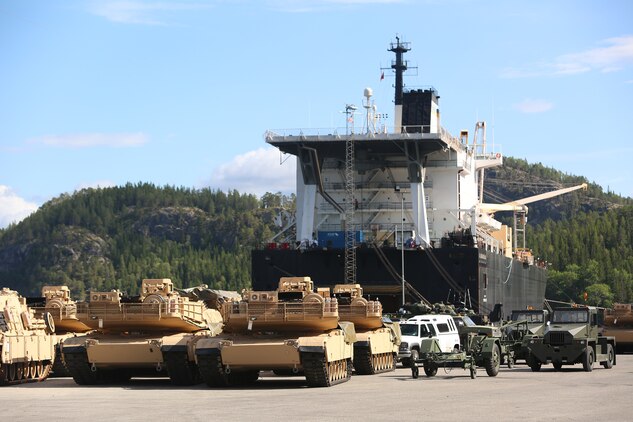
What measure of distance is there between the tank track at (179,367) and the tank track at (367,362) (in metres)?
6.02

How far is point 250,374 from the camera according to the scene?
3322 centimetres

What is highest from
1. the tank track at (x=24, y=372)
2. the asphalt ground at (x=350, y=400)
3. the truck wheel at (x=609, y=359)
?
the truck wheel at (x=609, y=359)

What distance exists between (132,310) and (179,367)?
1914mm

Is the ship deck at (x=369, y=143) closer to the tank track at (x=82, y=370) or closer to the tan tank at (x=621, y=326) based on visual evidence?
the tan tank at (x=621, y=326)

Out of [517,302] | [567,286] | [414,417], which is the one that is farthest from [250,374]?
[567,286]

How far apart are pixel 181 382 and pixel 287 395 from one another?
505 cm

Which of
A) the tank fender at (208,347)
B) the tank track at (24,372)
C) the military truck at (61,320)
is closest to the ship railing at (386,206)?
the military truck at (61,320)

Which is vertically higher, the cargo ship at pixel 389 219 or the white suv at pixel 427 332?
the cargo ship at pixel 389 219

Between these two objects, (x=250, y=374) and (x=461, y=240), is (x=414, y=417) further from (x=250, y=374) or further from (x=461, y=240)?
(x=461, y=240)

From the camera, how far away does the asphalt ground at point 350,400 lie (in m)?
22.2

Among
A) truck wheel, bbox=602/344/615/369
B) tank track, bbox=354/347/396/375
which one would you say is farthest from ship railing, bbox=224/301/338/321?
truck wheel, bbox=602/344/615/369

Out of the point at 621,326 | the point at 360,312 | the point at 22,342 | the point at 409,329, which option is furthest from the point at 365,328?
the point at 621,326

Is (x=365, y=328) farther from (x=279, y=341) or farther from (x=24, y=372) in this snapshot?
(x=24, y=372)

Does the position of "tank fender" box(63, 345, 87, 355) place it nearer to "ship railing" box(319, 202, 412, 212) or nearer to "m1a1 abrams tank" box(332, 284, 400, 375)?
"m1a1 abrams tank" box(332, 284, 400, 375)
